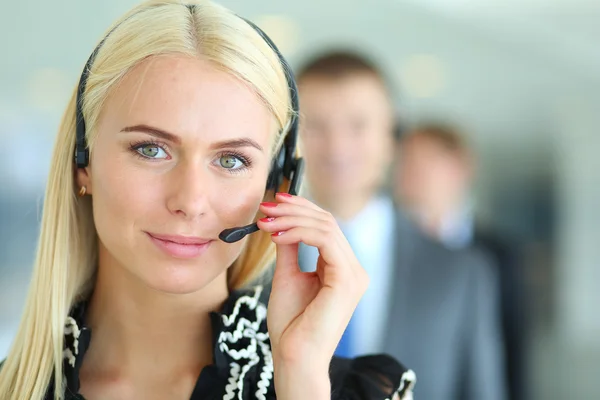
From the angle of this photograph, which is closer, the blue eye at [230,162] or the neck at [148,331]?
the blue eye at [230,162]

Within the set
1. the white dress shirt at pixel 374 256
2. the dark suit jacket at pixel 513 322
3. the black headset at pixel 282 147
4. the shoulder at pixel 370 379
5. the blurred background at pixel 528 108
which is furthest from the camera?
the blurred background at pixel 528 108

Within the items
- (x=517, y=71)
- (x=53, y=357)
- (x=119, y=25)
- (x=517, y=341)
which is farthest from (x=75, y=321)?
(x=517, y=71)

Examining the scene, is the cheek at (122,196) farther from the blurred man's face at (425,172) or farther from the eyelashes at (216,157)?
the blurred man's face at (425,172)

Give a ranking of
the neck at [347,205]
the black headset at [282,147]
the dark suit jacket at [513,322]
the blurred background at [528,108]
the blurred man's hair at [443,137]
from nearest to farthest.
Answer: the black headset at [282,147]
the neck at [347,205]
the dark suit jacket at [513,322]
the blurred man's hair at [443,137]
the blurred background at [528,108]

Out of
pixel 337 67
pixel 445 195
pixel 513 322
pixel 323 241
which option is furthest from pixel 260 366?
pixel 445 195

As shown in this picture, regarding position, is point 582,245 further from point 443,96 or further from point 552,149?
point 443,96

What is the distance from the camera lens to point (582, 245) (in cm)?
752

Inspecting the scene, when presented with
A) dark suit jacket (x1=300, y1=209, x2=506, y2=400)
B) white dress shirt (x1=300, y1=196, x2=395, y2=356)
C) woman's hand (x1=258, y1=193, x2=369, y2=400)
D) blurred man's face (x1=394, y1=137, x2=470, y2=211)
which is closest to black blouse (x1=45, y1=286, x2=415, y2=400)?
woman's hand (x1=258, y1=193, x2=369, y2=400)

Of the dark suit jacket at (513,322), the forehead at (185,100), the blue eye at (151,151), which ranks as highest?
the forehead at (185,100)

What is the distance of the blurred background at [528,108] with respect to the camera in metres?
6.68

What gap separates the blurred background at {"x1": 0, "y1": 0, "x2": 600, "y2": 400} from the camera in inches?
263

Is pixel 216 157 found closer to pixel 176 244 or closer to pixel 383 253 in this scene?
pixel 176 244

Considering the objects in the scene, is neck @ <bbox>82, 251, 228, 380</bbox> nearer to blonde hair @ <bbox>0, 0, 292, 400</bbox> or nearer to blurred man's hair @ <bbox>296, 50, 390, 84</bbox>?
blonde hair @ <bbox>0, 0, 292, 400</bbox>

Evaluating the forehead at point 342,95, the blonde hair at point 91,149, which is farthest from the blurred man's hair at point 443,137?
the blonde hair at point 91,149
